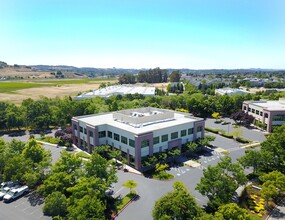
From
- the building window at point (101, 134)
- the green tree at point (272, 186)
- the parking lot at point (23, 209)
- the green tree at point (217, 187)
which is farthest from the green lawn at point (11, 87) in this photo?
the green tree at point (272, 186)

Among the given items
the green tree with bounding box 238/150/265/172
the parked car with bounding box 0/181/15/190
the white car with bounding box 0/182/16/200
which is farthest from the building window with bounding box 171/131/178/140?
the white car with bounding box 0/182/16/200

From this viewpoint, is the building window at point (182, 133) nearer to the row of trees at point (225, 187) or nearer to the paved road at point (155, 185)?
the paved road at point (155, 185)

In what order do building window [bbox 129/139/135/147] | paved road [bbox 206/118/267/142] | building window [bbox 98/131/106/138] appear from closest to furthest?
building window [bbox 129/139/135/147] → building window [bbox 98/131/106/138] → paved road [bbox 206/118/267/142]

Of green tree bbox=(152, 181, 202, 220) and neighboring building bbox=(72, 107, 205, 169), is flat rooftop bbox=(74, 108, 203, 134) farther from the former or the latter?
green tree bbox=(152, 181, 202, 220)

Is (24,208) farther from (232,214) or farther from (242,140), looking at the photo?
(242,140)

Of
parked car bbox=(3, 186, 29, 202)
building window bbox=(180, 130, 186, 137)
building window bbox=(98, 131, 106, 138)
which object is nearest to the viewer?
parked car bbox=(3, 186, 29, 202)

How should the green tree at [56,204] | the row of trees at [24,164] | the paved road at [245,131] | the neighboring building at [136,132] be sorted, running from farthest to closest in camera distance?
the paved road at [245,131], the neighboring building at [136,132], the row of trees at [24,164], the green tree at [56,204]
